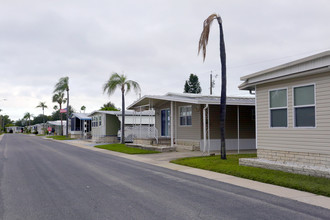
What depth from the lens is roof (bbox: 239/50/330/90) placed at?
997cm

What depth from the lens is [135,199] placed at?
736 centimetres

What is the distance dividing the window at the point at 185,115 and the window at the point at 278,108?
27.1ft

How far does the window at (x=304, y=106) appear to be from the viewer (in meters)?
10.7

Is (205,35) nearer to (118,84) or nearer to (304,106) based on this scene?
(304,106)

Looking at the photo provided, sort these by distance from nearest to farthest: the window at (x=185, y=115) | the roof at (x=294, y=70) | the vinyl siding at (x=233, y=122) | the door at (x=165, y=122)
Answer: the roof at (x=294, y=70) → the vinyl siding at (x=233, y=122) → the window at (x=185, y=115) → the door at (x=165, y=122)

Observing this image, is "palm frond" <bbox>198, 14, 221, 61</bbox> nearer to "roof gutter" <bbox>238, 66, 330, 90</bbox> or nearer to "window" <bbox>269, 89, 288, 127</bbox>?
"roof gutter" <bbox>238, 66, 330, 90</bbox>

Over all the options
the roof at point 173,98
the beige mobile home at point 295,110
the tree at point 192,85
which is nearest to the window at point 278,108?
the beige mobile home at point 295,110

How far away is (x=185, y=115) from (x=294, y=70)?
34.5ft

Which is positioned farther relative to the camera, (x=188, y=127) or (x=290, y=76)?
(x=188, y=127)

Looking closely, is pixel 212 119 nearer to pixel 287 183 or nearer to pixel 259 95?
pixel 259 95

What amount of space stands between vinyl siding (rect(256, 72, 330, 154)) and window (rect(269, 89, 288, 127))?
16 centimetres

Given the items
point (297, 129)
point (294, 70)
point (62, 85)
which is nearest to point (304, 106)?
point (297, 129)

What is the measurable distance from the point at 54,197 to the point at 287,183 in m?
5.96

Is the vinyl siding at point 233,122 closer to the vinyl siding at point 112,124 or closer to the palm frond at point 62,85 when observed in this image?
the vinyl siding at point 112,124
